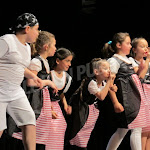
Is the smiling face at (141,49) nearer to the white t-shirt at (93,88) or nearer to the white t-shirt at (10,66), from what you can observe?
the white t-shirt at (93,88)

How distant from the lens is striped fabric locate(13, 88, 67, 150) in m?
2.65

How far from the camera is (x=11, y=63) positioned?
2.24 metres

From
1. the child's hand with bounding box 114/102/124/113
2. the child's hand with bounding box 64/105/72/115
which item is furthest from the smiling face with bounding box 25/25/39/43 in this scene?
the child's hand with bounding box 114/102/124/113

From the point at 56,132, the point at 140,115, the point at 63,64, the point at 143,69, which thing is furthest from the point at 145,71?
the point at 56,132

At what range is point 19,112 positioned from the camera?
2219mm

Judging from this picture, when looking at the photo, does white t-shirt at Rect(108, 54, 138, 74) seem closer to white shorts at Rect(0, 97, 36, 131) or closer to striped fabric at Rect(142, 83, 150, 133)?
striped fabric at Rect(142, 83, 150, 133)

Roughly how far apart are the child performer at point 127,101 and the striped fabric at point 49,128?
0.47 meters

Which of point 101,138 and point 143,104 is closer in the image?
point 143,104

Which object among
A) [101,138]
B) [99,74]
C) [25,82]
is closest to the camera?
[25,82]

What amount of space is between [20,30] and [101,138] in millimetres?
1729

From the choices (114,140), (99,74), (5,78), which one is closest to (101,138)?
(114,140)

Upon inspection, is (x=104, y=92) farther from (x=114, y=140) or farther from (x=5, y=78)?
(x=5, y=78)

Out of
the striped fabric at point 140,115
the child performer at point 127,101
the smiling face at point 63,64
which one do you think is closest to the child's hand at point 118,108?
the child performer at point 127,101

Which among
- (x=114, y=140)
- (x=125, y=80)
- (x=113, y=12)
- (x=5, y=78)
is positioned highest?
(x=113, y=12)
